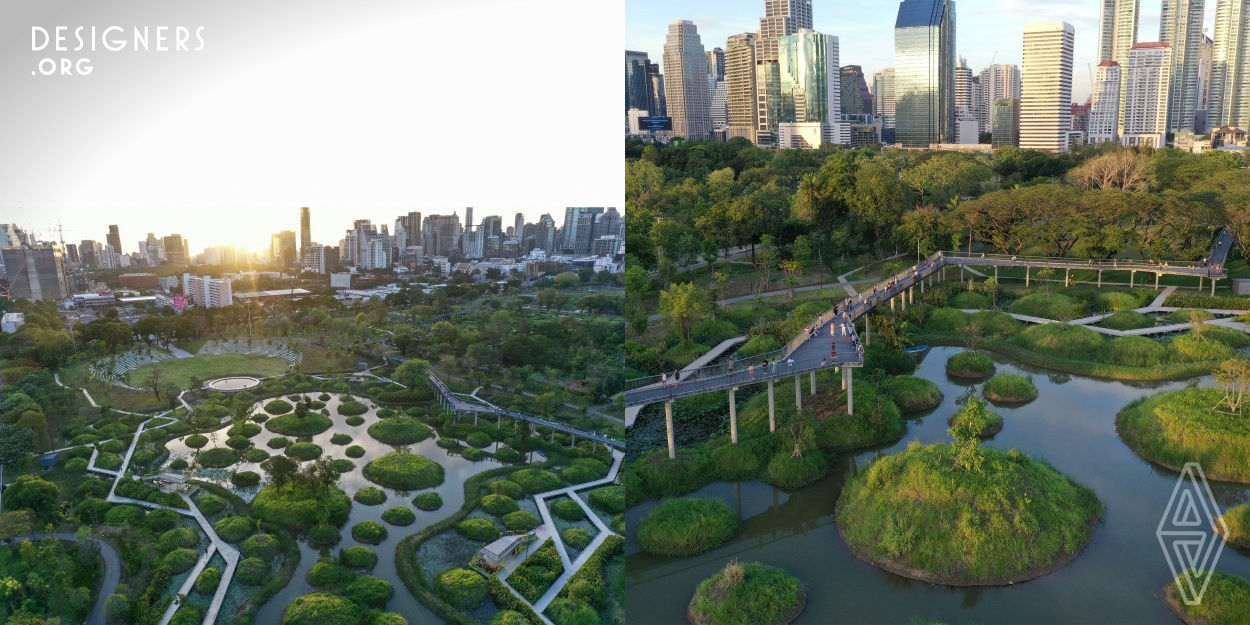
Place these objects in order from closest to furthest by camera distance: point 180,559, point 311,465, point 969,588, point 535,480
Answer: point 969,588
point 180,559
point 311,465
point 535,480

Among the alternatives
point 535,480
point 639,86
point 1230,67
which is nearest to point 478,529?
point 535,480

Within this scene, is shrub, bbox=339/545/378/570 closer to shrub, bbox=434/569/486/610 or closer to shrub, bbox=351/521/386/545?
shrub, bbox=351/521/386/545

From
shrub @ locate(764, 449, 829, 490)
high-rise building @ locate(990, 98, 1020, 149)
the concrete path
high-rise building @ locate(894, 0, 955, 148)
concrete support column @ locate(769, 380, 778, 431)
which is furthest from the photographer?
high-rise building @ locate(894, 0, 955, 148)

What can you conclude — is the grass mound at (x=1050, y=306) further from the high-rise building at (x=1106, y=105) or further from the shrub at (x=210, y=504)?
the high-rise building at (x=1106, y=105)

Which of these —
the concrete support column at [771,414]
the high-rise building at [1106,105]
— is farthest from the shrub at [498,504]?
the high-rise building at [1106,105]

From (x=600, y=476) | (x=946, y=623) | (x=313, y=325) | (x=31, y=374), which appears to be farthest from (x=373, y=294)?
(x=946, y=623)

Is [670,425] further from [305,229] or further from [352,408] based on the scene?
[305,229]

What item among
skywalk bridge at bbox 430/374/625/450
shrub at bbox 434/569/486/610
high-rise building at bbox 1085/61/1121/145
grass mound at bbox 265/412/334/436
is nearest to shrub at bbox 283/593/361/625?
shrub at bbox 434/569/486/610
